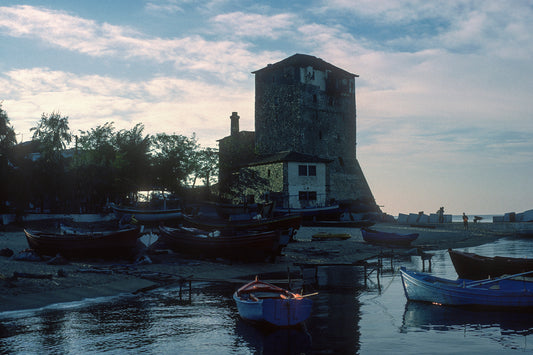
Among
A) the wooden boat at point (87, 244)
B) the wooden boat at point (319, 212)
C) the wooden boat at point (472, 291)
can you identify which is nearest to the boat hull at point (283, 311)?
the wooden boat at point (472, 291)

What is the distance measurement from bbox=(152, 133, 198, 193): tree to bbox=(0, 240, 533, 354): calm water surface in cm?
4566

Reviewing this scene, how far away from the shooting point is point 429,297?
1997cm

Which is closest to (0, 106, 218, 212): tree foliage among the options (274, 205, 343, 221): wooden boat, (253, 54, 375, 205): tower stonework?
(253, 54, 375, 205): tower stonework

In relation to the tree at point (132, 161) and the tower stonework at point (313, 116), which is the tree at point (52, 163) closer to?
the tree at point (132, 161)

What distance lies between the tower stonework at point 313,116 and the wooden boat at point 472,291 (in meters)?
43.4

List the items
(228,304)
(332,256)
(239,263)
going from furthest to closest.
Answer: (332,256), (239,263), (228,304)

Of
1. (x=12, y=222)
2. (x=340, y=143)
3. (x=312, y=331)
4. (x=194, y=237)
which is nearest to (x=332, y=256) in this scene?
(x=194, y=237)

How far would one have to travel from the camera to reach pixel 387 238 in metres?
41.8

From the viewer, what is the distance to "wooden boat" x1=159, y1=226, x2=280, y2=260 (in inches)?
1155

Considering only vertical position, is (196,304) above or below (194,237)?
below

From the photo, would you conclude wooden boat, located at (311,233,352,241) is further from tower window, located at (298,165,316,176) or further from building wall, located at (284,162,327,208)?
tower window, located at (298,165,316,176)

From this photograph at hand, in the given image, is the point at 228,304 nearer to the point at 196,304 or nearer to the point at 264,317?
the point at 196,304

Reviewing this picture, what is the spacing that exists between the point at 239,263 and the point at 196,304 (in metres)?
10.6

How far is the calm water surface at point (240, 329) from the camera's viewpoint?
45.3ft
